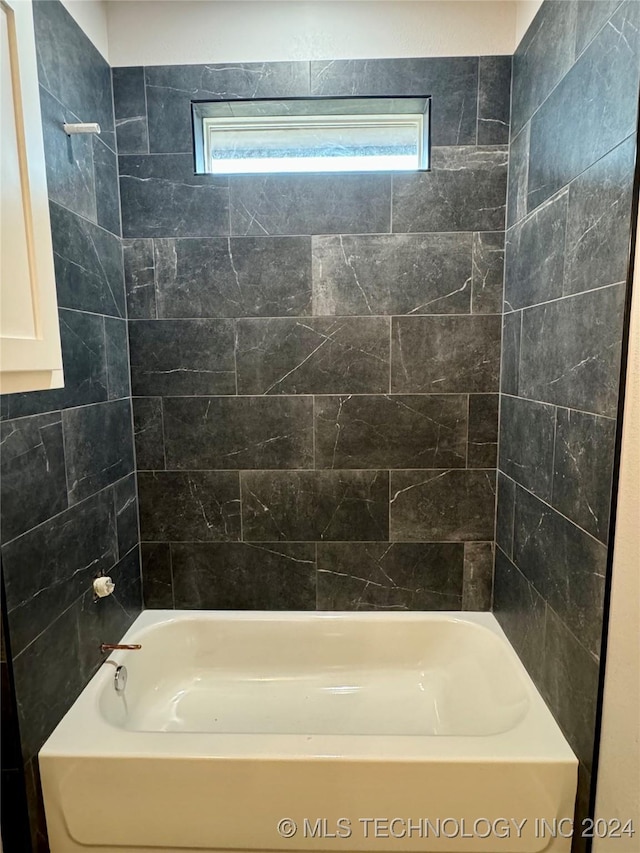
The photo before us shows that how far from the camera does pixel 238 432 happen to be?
1924 millimetres

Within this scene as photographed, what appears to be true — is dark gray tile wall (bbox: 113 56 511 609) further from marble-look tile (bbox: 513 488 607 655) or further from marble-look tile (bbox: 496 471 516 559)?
marble-look tile (bbox: 513 488 607 655)

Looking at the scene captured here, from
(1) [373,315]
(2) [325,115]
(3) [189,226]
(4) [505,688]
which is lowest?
(4) [505,688]

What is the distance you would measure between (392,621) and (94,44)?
2.53 m

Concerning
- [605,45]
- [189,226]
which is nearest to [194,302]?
[189,226]

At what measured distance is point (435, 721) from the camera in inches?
68.3

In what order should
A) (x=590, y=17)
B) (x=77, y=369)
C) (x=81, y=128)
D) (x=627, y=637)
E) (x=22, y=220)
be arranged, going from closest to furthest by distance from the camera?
(x=22, y=220) < (x=627, y=637) < (x=590, y=17) < (x=81, y=128) < (x=77, y=369)

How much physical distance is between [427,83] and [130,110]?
3.82 feet

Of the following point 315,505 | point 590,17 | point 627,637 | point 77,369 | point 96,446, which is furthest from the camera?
point 315,505

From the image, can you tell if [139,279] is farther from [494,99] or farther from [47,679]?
[494,99]

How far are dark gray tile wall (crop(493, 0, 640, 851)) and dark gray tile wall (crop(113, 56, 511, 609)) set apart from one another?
0.57ft

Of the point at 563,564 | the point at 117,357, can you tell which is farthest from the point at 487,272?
the point at 117,357

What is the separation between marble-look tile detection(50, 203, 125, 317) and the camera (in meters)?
1.44

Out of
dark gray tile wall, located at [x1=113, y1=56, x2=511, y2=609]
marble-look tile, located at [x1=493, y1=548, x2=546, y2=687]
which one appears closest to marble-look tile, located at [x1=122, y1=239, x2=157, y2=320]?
→ dark gray tile wall, located at [x1=113, y1=56, x2=511, y2=609]

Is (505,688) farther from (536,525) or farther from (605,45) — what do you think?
(605,45)
